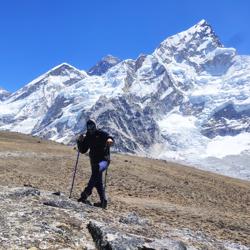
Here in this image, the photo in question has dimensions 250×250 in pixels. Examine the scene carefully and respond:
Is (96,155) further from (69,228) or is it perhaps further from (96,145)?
(69,228)

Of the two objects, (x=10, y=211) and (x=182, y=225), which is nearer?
(x=10, y=211)

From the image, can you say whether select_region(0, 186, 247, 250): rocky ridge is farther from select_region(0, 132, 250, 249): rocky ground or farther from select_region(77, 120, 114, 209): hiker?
select_region(77, 120, 114, 209): hiker

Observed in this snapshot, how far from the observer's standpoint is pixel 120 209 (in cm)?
2220

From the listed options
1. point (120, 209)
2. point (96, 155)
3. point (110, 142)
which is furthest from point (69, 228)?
point (120, 209)

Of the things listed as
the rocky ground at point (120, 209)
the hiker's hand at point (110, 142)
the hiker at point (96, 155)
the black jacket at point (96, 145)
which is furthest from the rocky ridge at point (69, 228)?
the hiker's hand at point (110, 142)

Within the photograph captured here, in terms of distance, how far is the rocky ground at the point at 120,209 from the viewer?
1418 cm

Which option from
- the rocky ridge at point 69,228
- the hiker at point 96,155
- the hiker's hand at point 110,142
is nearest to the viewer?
the rocky ridge at point 69,228

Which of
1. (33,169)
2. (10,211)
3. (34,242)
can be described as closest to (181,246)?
(34,242)

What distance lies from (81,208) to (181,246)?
413cm

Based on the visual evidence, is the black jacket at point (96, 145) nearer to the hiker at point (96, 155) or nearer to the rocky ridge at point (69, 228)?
the hiker at point (96, 155)

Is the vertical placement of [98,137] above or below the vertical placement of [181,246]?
above

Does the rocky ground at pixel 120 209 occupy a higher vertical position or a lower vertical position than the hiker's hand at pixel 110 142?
lower

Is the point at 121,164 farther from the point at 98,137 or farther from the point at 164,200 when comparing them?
the point at 98,137

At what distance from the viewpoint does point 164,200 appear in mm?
29516
